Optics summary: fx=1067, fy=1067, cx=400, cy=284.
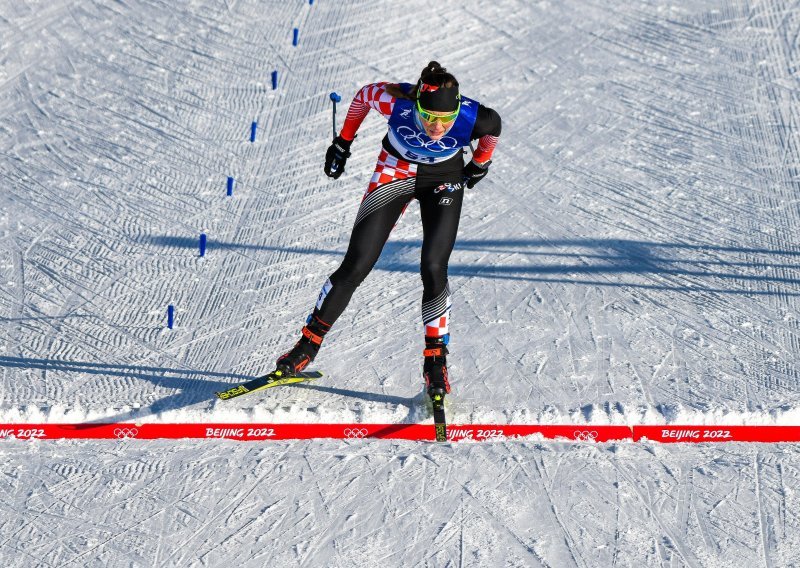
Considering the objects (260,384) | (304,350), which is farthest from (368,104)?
(260,384)

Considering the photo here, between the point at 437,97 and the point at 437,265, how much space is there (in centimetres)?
105

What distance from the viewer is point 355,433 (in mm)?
6902

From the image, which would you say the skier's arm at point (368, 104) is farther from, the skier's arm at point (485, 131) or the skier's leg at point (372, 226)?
the skier's arm at point (485, 131)

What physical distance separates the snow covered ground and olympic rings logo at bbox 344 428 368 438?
10 cm

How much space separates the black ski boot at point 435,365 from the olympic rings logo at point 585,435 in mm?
897

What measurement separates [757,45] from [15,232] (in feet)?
27.7

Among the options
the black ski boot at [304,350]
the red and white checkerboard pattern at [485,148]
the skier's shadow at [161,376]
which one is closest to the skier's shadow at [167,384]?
the skier's shadow at [161,376]

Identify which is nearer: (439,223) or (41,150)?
(439,223)

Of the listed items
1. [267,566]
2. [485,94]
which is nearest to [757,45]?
[485,94]

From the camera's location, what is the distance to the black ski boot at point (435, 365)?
6.82 m

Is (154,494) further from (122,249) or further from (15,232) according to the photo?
(15,232)

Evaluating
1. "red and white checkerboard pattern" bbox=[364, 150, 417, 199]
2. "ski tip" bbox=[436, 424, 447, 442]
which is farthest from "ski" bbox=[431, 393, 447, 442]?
"red and white checkerboard pattern" bbox=[364, 150, 417, 199]

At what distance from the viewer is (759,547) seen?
6059mm

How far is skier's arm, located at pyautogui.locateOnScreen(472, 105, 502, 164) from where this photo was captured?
21.6 feet
